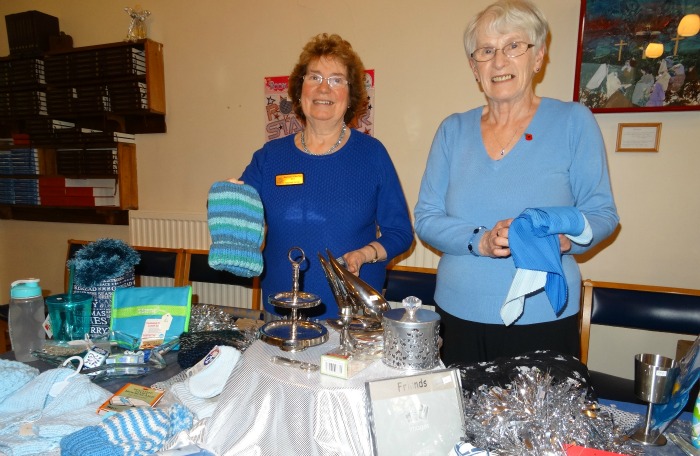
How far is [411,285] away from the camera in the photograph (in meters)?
2.44

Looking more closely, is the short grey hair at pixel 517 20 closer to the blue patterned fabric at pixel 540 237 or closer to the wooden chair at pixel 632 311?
the blue patterned fabric at pixel 540 237

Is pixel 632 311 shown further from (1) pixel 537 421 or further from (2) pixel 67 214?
(2) pixel 67 214

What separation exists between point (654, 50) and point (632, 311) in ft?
4.49

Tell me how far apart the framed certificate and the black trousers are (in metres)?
0.50

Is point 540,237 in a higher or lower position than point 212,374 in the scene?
higher

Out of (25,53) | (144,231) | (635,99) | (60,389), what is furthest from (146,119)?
(635,99)

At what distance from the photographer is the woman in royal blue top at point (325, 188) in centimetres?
160

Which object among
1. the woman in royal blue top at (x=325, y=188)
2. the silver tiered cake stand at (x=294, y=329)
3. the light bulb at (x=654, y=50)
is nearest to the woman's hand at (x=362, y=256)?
the woman in royal blue top at (x=325, y=188)

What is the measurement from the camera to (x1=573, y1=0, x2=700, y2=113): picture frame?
2332mm

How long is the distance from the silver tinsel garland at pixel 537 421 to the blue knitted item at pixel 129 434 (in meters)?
0.59

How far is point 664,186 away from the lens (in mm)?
2521

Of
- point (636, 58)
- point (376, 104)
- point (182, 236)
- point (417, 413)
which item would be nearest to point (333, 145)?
point (417, 413)

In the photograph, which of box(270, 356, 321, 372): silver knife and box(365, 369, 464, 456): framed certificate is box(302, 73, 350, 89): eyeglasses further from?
box(365, 369, 464, 456): framed certificate

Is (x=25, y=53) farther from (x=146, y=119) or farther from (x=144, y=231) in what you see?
(x=144, y=231)
